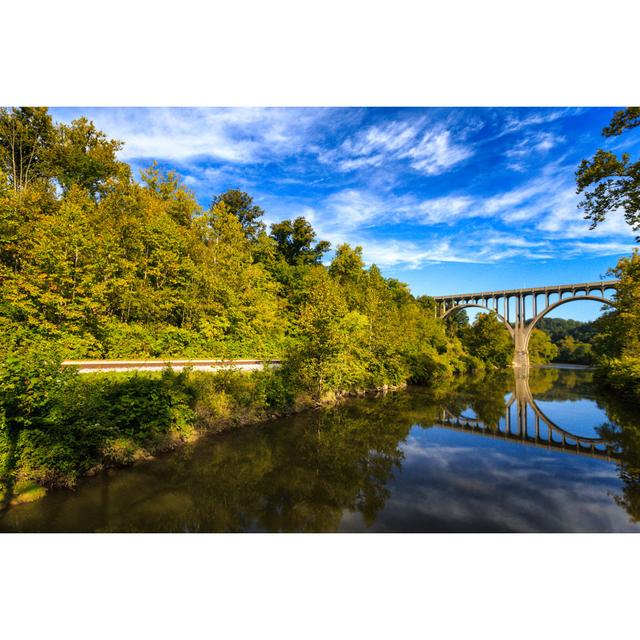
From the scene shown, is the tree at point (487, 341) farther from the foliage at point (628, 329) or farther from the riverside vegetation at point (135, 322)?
the foliage at point (628, 329)

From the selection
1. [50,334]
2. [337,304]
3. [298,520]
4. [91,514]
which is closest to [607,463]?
[298,520]

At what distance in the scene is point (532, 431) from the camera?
16.1 meters

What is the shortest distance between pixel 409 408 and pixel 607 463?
390 inches

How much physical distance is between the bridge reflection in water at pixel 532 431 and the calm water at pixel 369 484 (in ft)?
0.39

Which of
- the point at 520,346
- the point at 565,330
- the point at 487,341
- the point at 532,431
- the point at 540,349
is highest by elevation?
the point at 565,330

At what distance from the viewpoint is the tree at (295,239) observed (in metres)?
41.4

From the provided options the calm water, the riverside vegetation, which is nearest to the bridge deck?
the riverside vegetation

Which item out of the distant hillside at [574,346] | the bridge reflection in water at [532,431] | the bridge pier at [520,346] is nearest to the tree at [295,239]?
the bridge reflection in water at [532,431]

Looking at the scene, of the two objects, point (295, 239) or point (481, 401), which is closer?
point (481, 401)

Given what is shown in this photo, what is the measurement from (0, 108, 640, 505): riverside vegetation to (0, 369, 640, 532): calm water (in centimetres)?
122

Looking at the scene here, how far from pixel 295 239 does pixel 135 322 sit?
89.8 feet

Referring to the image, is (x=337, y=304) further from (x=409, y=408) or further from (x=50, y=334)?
(x=50, y=334)

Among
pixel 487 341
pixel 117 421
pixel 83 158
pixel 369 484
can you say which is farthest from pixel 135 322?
pixel 487 341

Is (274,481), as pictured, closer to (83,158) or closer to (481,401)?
(481,401)
